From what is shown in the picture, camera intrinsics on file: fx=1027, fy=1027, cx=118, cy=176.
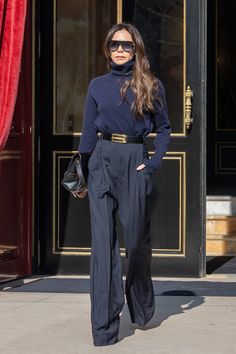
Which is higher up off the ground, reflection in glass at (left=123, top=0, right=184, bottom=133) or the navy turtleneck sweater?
reflection in glass at (left=123, top=0, right=184, bottom=133)

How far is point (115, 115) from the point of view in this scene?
578 centimetres

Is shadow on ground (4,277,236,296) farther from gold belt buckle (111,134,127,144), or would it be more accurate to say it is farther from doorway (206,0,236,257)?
doorway (206,0,236,257)

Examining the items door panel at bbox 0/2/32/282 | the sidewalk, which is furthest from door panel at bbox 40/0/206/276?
the sidewalk

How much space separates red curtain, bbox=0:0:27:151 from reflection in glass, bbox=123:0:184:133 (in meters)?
1.18

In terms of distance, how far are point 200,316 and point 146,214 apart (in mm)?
1027

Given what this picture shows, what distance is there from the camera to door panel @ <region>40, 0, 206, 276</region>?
26.4 ft

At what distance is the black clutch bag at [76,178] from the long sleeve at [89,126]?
0.26 ft

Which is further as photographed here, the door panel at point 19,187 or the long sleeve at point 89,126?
the door panel at point 19,187

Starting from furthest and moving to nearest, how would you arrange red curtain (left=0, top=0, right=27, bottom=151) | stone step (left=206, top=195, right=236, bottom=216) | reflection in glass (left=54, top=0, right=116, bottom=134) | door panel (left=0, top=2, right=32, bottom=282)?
stone step (left=206, top=195, right=236, bottom=216) < reflection in glass (left=54, top=0, right=116, bottom=134) < door panel (left=0, top=2, right=32, bottom=282) < red curtain (left=0, top=0, right=27, bottom=151)

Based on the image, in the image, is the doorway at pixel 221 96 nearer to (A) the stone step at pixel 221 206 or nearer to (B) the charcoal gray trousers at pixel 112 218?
(A) the stone step at pixel 221 206

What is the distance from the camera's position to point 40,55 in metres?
8.27

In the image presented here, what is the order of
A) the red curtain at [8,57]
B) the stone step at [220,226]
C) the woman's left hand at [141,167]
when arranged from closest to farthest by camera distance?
1. the woman's left hand at [141,167]
2. the red curtain at [8,57]
3. the stone step at [220,226]

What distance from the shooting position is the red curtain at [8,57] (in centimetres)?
739

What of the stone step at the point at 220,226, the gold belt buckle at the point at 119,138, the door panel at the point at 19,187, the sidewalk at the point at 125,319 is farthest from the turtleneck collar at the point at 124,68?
the stone step at the point at 220,226
